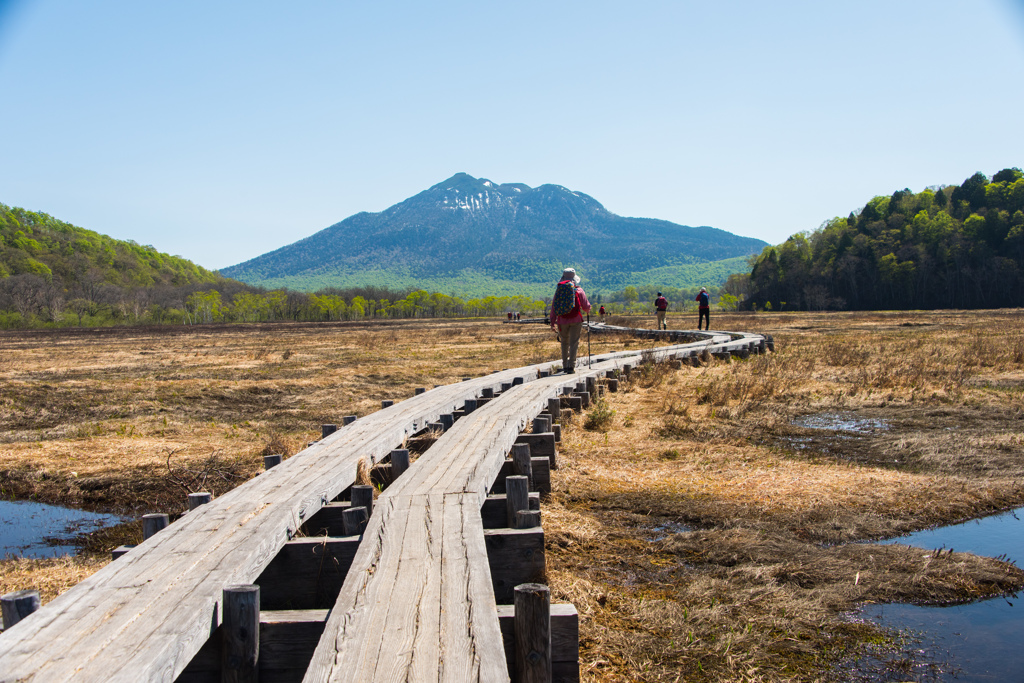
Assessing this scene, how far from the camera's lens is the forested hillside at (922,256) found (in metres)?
87.5

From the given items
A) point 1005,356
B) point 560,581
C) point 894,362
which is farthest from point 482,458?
point 1005,356

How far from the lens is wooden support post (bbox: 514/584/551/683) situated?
247cm

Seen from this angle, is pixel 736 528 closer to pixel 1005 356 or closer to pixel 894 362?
pixel 894 362

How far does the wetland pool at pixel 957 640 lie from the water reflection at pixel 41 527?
6127mm

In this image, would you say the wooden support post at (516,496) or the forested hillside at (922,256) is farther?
the forested hillside at (922,256)

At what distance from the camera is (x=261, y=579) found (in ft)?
12.0

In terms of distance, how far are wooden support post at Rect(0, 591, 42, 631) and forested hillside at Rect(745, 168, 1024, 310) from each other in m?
104

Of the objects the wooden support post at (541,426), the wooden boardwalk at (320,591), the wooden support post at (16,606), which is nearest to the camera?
the wooden boardwalk at (320,591)

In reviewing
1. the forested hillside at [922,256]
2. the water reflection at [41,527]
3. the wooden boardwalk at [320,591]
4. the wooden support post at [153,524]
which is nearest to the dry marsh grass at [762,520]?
the wooden boardwalk at [320,591]

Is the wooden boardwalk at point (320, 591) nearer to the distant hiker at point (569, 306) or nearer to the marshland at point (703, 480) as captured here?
the marshland at point (703, 480)

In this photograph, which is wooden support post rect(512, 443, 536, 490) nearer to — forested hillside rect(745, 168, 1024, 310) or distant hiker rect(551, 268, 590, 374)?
distant hiker rect(551, 268, 590, 374)

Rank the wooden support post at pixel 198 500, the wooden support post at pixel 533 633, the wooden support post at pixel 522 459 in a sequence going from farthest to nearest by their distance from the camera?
the wooden support post at pixel 522 459 → the wooden support post at pixel 198 500 → the wooden support post at pixel 533 633

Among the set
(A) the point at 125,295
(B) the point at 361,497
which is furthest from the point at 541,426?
(A) the point at 125,295

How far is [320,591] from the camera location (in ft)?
12.1
